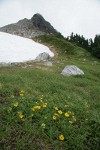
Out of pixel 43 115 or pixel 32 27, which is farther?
pixel 32 27

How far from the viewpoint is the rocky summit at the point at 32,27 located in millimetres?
61344

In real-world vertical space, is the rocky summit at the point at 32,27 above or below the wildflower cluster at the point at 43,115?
above

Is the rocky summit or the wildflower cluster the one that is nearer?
the wildflower cluster

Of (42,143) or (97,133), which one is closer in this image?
(42,143)

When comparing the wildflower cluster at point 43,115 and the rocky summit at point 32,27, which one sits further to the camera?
the rocky summit at point 32,27

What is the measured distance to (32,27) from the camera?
6644cm

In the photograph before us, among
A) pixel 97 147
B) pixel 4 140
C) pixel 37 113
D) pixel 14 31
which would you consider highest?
pixel 14 31

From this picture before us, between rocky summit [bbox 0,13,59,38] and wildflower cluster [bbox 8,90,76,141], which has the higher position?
rocky summit [bbox 0,13,59,38]

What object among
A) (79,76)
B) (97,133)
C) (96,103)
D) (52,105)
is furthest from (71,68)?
(97,133)

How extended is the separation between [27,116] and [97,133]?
2.35 m

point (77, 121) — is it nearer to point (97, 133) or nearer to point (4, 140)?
point (97, 133)

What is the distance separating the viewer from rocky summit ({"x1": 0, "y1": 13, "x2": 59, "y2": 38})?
201 ft

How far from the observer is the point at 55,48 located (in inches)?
1746

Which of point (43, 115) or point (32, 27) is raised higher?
point (32, 27)
